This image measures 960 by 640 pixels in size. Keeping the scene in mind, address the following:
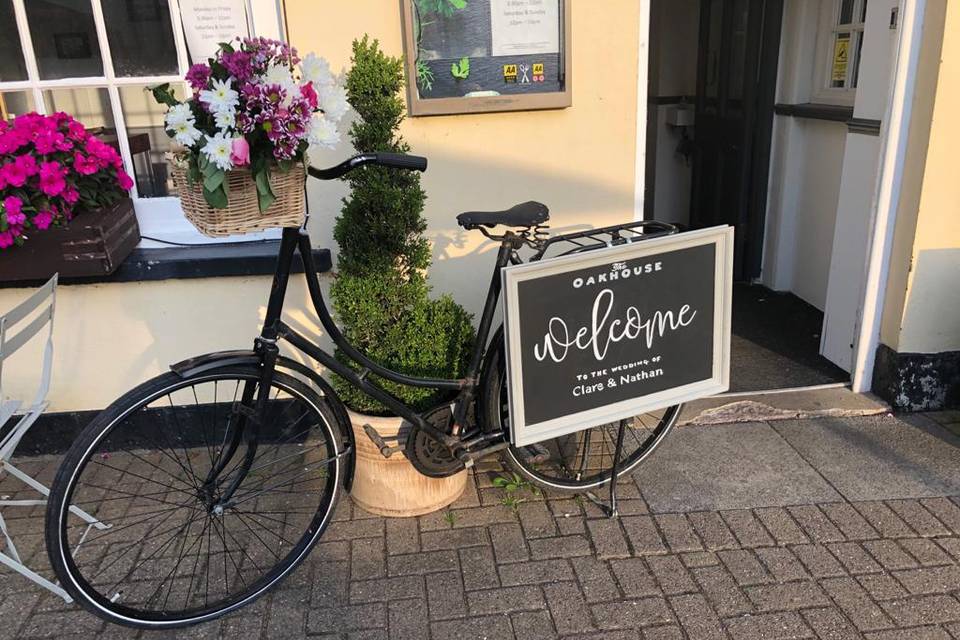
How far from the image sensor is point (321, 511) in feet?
8.95

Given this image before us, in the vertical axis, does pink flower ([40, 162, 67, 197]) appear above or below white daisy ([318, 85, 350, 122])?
below

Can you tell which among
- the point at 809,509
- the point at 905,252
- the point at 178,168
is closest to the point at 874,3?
the point at 905,252

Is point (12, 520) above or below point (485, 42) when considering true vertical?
below

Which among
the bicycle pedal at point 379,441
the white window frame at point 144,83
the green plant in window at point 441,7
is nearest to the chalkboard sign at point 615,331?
the bicycle pedal at point 379,441

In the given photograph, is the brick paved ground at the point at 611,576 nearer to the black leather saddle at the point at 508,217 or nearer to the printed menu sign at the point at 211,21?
the black leather saddle at the point at 508,217

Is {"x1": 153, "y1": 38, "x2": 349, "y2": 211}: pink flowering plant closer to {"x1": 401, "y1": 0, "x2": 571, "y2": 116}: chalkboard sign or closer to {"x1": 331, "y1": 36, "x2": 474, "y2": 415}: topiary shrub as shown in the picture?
{"x1": 331, "y1": 36, "x2": 474, "y2": 415}: topiary shrub

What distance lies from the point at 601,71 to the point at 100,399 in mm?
2772

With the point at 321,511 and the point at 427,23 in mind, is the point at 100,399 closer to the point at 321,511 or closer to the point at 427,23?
the point at 321,511

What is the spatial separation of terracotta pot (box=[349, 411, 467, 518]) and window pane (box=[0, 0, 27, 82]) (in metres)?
Result: 2.16

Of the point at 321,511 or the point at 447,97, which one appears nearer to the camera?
the point at 321,511

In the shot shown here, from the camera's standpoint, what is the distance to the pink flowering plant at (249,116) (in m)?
1.97

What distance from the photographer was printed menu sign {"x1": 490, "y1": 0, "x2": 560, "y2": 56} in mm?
3076

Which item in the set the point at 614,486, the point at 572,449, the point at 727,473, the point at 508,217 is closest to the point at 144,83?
the point at 508,217

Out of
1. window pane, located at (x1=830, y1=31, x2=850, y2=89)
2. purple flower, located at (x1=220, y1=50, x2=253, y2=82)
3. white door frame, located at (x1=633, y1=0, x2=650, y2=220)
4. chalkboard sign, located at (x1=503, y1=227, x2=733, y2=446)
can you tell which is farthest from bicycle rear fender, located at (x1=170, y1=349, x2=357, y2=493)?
window pane, located at (x1=830, y1=31, x2=850, y2=89)
